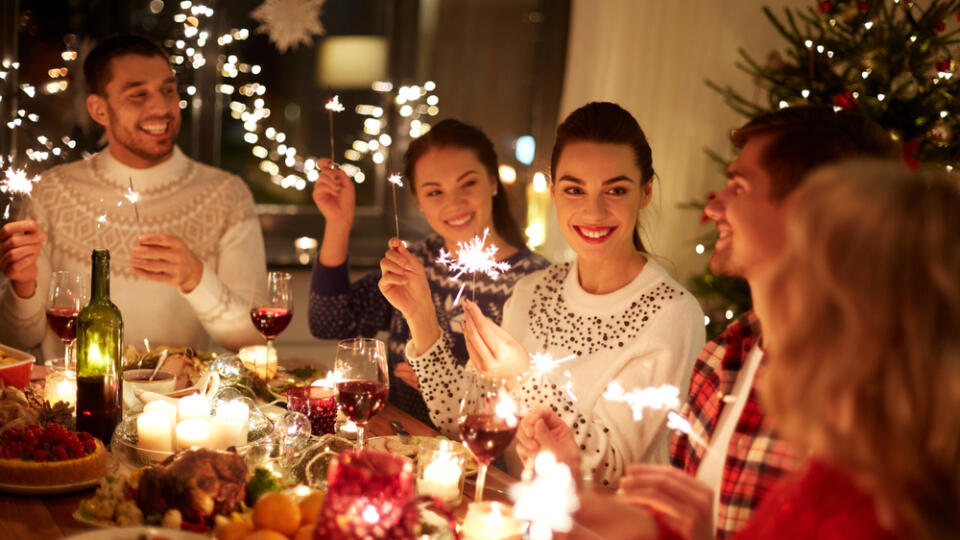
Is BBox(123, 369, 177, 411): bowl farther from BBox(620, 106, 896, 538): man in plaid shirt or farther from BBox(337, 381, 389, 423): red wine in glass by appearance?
BBox(620, 106, 896, 538): man in plaid shirt

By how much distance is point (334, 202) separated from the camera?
2.68 metres

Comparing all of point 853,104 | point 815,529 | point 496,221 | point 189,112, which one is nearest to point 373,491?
point 815,529

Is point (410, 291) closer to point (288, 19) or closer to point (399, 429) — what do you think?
point (399, 429)

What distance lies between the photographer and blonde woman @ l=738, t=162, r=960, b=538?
30.5 inches

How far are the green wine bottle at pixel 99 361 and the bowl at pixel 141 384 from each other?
0.28 ft

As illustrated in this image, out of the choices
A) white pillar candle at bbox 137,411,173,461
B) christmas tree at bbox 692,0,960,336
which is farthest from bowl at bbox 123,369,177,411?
christmas tree at bbox 692,0,960,336

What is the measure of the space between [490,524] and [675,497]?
313 millimetres

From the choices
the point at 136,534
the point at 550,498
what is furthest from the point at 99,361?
the point at 550,498

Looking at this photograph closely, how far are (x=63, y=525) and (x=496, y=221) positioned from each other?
1.70 m

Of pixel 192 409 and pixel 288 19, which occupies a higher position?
pixel 288 19

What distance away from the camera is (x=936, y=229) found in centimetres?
78

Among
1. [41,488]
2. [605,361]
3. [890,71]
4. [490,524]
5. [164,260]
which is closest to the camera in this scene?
[490,524]

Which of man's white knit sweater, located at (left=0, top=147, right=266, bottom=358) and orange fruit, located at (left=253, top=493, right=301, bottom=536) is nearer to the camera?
orange fruit, located at (left=253, top=493, right=301, bottom=536)

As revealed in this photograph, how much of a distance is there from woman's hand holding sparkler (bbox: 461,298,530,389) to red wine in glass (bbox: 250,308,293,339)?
0.48 m
